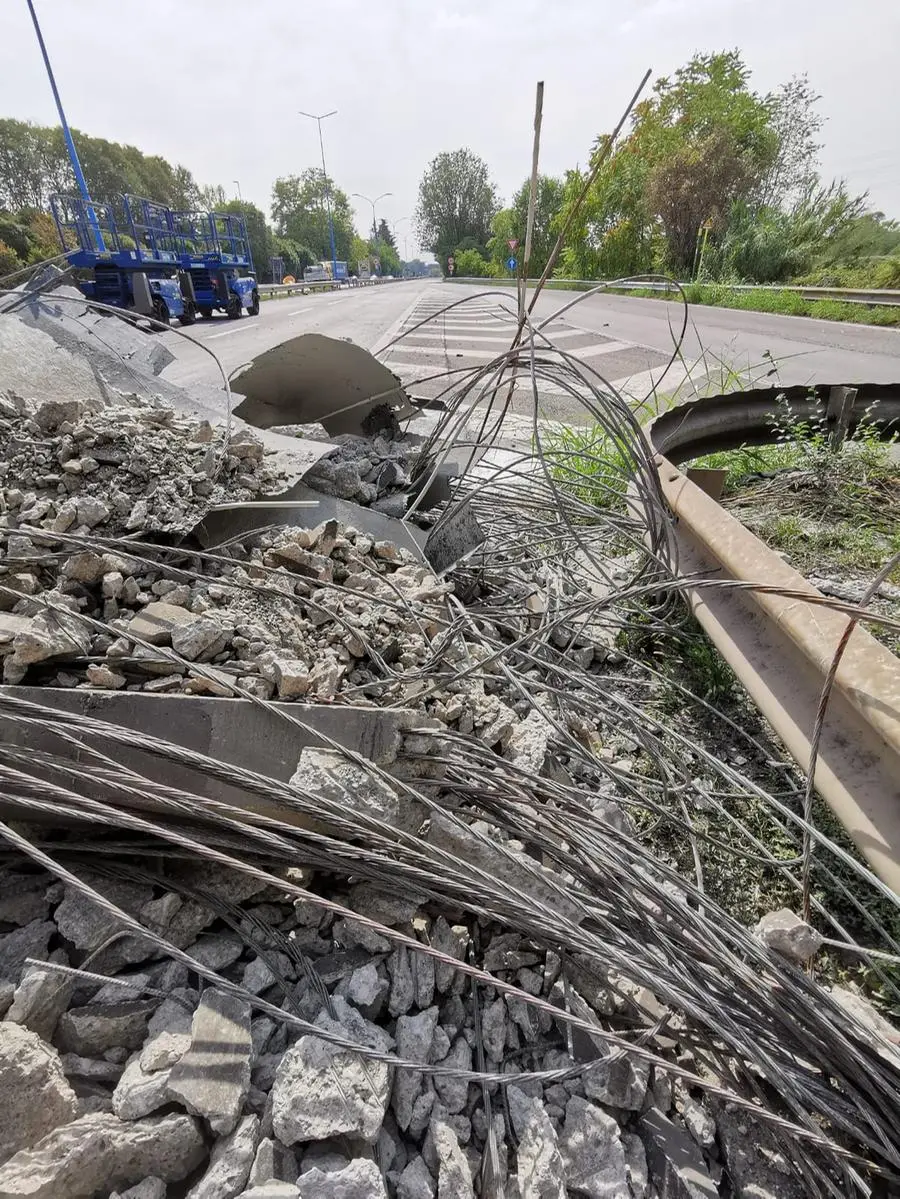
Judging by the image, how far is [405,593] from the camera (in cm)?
212

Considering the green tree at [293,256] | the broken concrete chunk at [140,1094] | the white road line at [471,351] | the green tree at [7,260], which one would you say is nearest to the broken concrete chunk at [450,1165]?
the broken concrete chunk at [140,1094]

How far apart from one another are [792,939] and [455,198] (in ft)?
322

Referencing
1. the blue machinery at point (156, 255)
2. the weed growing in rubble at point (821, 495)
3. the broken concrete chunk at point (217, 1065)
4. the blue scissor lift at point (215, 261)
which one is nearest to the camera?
the broken concrete chunk at point (217, 1065)

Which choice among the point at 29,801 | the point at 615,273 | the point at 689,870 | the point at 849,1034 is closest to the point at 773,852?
the point at 689,870

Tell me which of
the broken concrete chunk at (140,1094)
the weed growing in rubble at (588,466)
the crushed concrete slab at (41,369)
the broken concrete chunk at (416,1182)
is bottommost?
the broken concrete chunk at (416,1182)

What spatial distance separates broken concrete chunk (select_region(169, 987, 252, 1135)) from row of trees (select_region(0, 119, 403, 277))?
3850 cm

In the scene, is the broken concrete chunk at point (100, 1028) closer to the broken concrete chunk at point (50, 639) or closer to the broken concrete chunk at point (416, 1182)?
the broken concrete chunk at point (416, 1182)

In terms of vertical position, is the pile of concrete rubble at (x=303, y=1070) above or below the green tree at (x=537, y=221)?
below

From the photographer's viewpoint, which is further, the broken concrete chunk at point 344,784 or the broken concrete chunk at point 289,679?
the broken concrete chunk at point 289,679

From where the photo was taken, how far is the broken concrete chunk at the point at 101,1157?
2.90 feet

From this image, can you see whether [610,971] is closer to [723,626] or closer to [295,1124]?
[295,1124]

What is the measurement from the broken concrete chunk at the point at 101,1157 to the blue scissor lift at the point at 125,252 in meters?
15.6

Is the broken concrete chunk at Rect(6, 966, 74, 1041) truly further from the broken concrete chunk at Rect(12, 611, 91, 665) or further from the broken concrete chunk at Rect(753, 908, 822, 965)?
the broken concrete chunk at Rect(753, 908, 822, 965)

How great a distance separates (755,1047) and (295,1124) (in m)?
0.81
